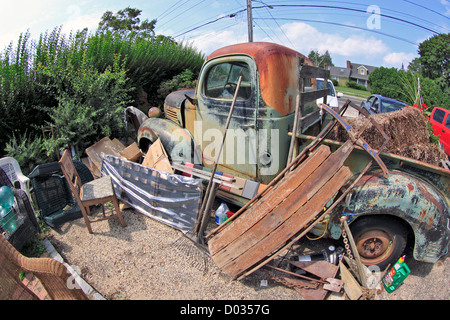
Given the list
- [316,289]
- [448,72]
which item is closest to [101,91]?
Result: [316,289]

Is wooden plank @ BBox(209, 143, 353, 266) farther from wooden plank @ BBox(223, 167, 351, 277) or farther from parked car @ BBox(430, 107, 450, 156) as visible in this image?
parked car @ BBox(430, 107, 450, 156)

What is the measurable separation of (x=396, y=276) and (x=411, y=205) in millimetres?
788

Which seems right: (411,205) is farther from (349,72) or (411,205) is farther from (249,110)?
(349,72)

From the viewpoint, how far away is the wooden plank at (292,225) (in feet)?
8.28

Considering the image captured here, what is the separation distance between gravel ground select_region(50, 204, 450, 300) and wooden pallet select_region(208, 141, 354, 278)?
27 centimetres

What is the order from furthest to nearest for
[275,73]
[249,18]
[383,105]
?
[249,18] → [383,105] → [275,73]

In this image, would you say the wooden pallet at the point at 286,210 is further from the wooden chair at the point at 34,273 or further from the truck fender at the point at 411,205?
the wooden chair at the point at 34,273

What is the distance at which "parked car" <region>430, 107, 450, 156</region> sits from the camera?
6711 mm

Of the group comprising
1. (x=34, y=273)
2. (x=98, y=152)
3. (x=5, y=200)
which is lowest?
(x=34, y=273)

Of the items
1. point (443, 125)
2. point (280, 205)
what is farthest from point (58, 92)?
point (443, 125)

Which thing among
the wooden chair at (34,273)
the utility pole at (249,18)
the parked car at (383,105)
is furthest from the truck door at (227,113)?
the utility pole at (249,18)

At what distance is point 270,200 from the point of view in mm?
2688

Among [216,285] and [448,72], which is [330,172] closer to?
[216,285]

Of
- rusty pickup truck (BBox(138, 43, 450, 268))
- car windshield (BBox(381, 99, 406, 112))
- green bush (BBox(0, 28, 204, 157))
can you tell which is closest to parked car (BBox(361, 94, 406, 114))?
car windshield (BBox(381, 99, 406, 112))
